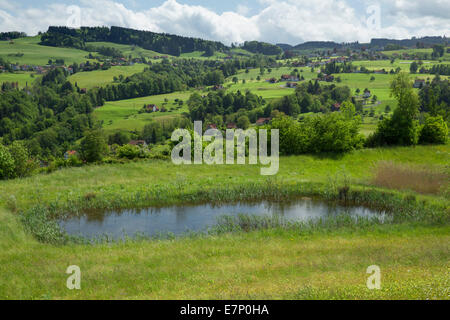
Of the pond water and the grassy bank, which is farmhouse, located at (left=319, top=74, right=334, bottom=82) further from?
the grassy bank

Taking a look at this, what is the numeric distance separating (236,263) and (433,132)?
44.9 metres

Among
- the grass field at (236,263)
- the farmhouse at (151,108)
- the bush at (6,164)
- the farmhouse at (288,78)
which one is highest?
the farmhouse at (288,78)

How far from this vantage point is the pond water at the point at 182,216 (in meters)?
26.1

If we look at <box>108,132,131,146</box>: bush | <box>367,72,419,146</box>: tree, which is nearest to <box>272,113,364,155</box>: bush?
<box>367,72,419,146</box>: tree

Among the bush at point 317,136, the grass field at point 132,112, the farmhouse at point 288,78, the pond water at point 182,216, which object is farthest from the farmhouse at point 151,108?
the pond water at point 182,216

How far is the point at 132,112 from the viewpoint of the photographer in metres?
139

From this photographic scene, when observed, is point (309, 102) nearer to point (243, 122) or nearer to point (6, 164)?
point (243, 122)

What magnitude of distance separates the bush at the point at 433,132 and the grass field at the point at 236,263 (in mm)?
→ 24077

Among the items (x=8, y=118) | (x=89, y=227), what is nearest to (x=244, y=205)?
(x=89, y=227)

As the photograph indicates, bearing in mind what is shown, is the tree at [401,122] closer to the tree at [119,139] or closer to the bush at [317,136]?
the bush at [317,136]

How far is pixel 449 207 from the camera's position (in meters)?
26.7

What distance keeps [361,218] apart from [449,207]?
6.89 metres
